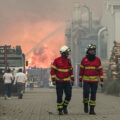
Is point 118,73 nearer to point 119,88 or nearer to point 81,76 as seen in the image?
point 119,88

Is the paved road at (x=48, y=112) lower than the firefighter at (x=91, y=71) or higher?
lower

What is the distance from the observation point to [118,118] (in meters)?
10.5

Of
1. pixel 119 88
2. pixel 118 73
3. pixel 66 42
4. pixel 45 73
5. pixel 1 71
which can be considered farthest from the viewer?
pixel 66 42

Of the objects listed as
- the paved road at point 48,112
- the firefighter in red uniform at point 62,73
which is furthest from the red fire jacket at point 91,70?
the paved road at point 48,112

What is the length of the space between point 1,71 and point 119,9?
8964 centimetres

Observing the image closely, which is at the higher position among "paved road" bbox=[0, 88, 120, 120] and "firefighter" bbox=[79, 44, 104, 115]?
"firefighter" bbox=[79, 44, 104, 115]

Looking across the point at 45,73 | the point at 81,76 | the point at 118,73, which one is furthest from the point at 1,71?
the point at 45,73

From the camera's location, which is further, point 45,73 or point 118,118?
point 45,73

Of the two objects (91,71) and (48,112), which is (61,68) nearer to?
(91,71)

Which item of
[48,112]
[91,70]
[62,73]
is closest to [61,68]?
[62,73]

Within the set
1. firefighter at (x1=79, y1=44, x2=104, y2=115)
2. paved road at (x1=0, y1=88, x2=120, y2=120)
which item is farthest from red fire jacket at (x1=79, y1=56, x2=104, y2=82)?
paved road at (x1=0, y1=88, x2=120, y2=120)

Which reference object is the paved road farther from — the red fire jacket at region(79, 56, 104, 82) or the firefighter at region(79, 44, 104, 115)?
the red fire jacket at region(79, 56, 104, 82)

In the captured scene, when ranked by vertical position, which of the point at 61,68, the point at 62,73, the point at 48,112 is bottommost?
the point at 48,112

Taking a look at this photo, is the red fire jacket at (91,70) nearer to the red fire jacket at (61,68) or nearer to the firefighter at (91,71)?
the firefighter at (91,71)
